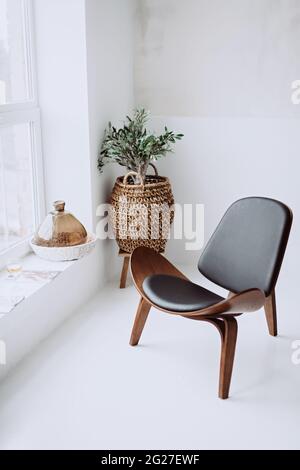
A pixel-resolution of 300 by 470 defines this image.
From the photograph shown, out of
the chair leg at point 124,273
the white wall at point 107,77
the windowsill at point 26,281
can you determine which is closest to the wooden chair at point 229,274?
the windowsill at point 26,281

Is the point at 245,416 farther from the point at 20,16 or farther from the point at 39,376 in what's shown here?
the point at 20,16

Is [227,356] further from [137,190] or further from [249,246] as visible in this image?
[137,190]

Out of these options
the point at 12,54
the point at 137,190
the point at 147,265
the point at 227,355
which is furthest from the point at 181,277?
the point at 12,54

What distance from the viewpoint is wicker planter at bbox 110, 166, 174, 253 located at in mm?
3441

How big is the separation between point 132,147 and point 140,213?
1.24ft

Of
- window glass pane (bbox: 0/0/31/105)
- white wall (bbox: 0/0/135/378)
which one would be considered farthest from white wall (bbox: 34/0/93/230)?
window glass pane (bbox: 0/0/31/105)

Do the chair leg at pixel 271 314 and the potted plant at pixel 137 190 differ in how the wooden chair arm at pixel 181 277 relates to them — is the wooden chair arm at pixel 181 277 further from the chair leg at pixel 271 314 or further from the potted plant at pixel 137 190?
the potted plant at pixel 137 190

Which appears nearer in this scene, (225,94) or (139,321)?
(139,321)

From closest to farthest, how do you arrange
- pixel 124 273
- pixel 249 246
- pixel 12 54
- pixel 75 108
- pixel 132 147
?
pixel 249 246 → pixel 12 54 → pixel 75 108 → pixel 132 147 → pixel 124 273

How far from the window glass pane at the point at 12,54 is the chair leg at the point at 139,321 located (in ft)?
4.05

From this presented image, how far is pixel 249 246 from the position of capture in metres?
2.79

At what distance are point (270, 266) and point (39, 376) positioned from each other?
3.69ft

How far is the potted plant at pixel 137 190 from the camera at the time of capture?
11.3 feet

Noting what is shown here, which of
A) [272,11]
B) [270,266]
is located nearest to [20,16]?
[272,11]
